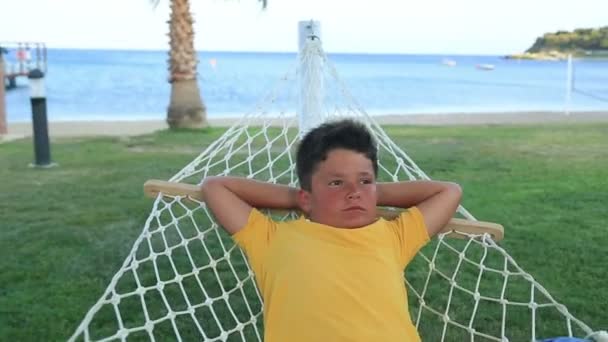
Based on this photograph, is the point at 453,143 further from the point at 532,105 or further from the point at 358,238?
the point at 532,105

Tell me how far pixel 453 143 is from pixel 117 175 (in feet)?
11.1

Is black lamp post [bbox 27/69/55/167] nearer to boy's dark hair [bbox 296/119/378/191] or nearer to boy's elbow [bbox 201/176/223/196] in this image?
boy's elbow [bbox 201/176/223/196]

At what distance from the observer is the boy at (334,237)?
1774 millimetres

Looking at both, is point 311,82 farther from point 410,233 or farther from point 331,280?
point 331,280

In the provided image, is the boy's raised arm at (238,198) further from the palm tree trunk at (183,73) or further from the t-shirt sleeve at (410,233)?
the palm tree trunk at (183,73)

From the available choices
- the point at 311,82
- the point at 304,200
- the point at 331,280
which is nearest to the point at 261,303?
the point at 311,82

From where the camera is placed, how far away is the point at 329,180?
1.85 metres

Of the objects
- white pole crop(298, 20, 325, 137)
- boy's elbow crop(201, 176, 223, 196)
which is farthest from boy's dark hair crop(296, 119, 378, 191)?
white pole crop(298, 20, 325, 137)

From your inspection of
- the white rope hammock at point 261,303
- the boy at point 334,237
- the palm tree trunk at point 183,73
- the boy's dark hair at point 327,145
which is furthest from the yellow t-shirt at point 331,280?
the palm tree trunk at point 183,73

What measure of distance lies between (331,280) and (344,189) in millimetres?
213

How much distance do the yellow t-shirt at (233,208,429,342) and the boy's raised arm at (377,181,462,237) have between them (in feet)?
0.33

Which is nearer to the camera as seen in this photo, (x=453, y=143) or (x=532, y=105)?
(x=453, y=143)

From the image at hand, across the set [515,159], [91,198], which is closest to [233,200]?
[91,198]

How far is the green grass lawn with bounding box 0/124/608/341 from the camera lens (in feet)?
9.71
